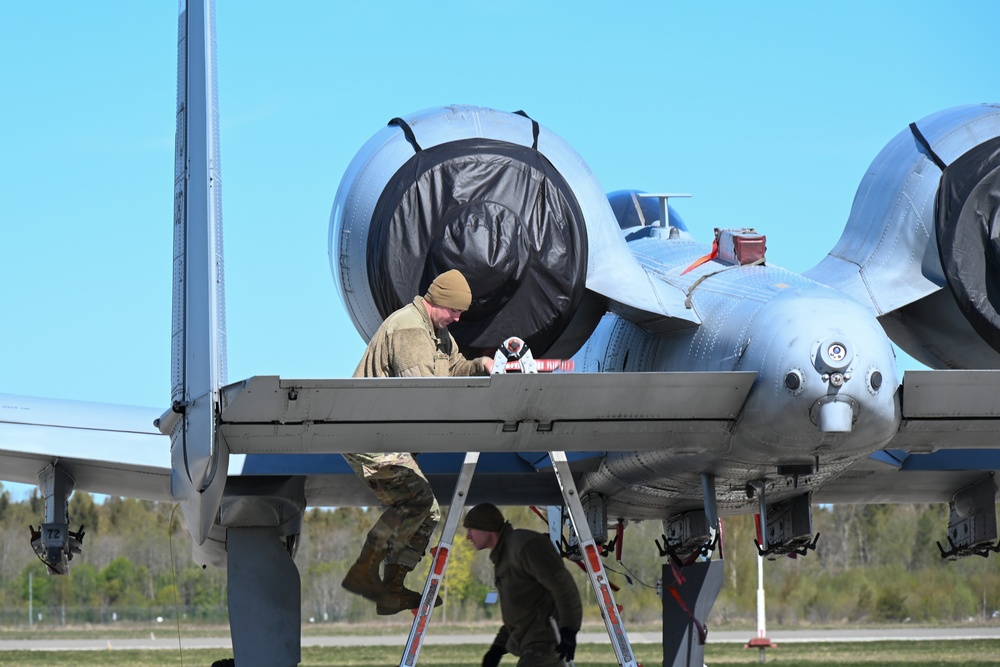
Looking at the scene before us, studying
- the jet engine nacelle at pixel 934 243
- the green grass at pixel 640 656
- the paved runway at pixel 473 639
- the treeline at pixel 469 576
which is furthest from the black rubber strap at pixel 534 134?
the treeline at pixel 469 576

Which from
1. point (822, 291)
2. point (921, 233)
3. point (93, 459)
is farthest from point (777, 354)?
point (93, 459)

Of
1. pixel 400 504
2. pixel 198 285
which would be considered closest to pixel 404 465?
pixel 400 504

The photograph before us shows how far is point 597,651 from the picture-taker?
23.1 meters

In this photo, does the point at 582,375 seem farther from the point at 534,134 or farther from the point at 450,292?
the point at 534,134

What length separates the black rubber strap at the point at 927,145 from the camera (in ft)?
30.1

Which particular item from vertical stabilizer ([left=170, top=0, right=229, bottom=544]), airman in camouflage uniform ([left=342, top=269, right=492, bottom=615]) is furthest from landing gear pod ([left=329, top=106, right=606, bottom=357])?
vertical stabilizer ([left=170, top=0, right=229, bottom=544])

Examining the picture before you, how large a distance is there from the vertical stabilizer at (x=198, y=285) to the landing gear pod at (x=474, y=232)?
220 centimetres

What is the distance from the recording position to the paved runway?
25359mm

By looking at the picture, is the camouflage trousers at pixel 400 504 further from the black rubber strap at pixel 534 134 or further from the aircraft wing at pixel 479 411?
the black rubber strap at pixel 534 134

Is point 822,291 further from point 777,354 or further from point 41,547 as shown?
point 41,547

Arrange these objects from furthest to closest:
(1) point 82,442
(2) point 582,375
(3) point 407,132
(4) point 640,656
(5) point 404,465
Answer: (4) point 640,656, (1) point 82,442, (3) point 407,132, (5) point 404,465, (2) point 582,375

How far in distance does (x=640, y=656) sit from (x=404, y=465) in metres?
15.2

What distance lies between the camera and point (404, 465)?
6.63 metres

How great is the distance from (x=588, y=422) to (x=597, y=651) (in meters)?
18.1
